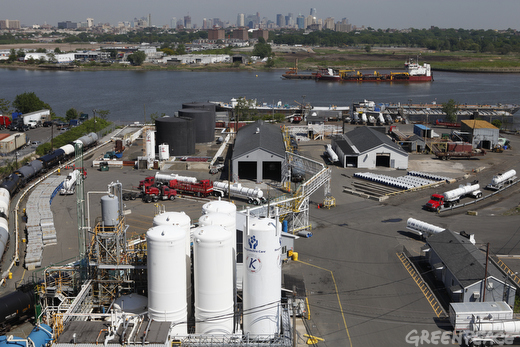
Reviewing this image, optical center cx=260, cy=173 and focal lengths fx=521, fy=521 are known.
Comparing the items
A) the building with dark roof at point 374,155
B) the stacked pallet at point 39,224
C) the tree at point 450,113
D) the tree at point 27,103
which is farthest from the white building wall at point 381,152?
the tree at point 27,103

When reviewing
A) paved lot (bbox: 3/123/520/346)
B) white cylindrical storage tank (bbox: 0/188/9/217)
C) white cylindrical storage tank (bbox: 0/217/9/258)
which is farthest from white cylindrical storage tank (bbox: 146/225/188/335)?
white cylindrical storage tank (bbox: 0/188/9/217)

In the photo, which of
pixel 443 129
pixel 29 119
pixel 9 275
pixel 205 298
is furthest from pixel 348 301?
pixel 29 119

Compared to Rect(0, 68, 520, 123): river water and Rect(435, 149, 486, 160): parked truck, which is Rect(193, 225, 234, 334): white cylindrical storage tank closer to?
Rect(435, 149, 486, 160): parked truck

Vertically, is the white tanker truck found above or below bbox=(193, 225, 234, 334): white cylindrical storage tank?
below

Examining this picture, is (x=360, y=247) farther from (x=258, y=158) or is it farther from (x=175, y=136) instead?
(x=175, y=136)

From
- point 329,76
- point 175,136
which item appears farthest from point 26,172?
point 329,76

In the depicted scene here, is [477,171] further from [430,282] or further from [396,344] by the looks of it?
[396,344]
